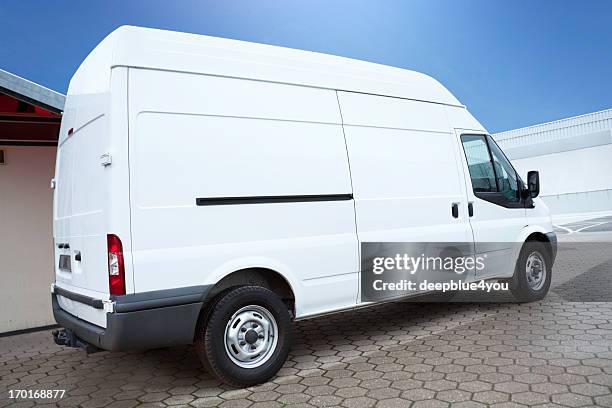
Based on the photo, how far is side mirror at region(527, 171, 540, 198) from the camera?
6207 millimetres

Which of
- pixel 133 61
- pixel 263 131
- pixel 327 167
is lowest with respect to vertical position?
pixel 327 167

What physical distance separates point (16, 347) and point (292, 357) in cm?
318

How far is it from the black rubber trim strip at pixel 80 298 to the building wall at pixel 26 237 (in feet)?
6.81

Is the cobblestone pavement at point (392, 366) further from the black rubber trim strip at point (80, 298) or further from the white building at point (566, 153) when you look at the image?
the white building at point (566, 153)

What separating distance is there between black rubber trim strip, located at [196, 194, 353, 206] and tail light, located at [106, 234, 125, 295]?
620 mm

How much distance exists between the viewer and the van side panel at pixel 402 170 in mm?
4797

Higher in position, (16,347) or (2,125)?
(2,125)

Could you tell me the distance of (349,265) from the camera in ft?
15.2

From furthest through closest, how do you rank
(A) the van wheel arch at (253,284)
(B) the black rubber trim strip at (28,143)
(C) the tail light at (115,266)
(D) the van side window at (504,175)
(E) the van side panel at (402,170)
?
(B) the black rubber trim strip at (28,143)
(D) the van side window at (504,175)
(E) the van side panel at (402,170)
(A) the van wheel arch at (253,284)
(C) the tail light at (115,266)

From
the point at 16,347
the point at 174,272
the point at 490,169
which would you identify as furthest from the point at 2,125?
the point at 490,169

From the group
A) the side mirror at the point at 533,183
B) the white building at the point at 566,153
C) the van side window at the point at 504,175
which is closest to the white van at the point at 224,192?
the van side window at the point at 504,175

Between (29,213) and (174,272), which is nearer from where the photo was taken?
(174,272)

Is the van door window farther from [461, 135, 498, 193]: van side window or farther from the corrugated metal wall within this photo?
the corrugated metal wall

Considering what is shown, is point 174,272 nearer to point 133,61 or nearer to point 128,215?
point 128,215
